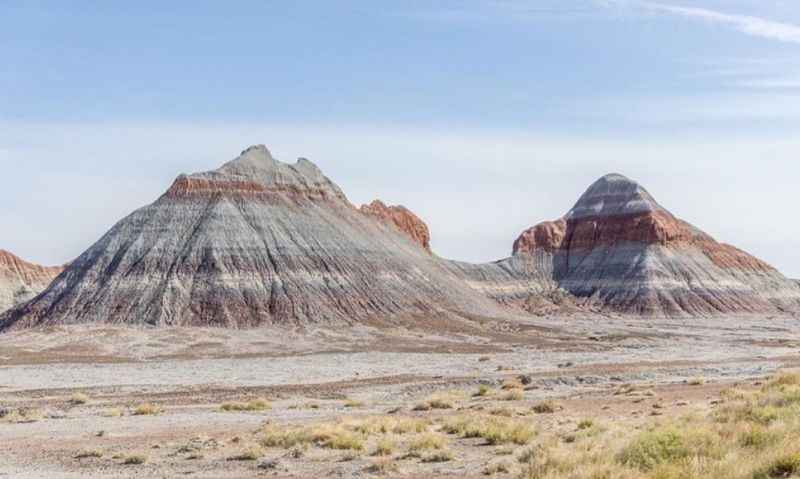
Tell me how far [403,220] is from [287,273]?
48.4 metres

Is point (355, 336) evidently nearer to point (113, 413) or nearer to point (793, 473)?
point (113, 413)

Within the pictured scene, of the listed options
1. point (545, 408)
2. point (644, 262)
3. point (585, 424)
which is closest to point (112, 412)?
point (545, 408)

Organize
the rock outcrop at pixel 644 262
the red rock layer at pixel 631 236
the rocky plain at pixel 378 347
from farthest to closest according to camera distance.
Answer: the red rock layer at pixel 631 236 → the rock outcrop at pixel 644 262 → the rocky plain at pixel 378 347

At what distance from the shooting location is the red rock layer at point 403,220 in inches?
5325

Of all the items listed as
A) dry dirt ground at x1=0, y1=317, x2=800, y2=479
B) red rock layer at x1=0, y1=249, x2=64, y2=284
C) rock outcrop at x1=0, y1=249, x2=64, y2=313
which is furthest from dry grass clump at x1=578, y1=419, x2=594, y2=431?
red rock layer at x1=0, y1=249, x2=64, y2=284

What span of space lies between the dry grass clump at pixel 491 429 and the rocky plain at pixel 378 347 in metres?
0.08

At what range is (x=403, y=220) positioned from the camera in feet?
468

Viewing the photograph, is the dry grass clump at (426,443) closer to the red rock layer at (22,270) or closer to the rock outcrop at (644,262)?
the rock outcrop at (644,262)

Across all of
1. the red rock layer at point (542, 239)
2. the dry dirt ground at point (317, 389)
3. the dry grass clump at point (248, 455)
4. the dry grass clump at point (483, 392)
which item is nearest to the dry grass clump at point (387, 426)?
the dry dirt ground at point (317, 389)

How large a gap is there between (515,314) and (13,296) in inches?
3293

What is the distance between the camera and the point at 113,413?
2962 centimetres

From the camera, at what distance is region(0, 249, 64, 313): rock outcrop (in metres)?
149

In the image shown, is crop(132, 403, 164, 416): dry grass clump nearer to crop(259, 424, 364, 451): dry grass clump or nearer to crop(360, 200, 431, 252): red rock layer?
crop(259, 424, 364, 451): dry grass clump

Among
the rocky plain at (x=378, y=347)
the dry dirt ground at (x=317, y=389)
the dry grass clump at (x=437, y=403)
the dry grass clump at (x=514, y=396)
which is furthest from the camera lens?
the dry grass clump at (x=514, y=396)
